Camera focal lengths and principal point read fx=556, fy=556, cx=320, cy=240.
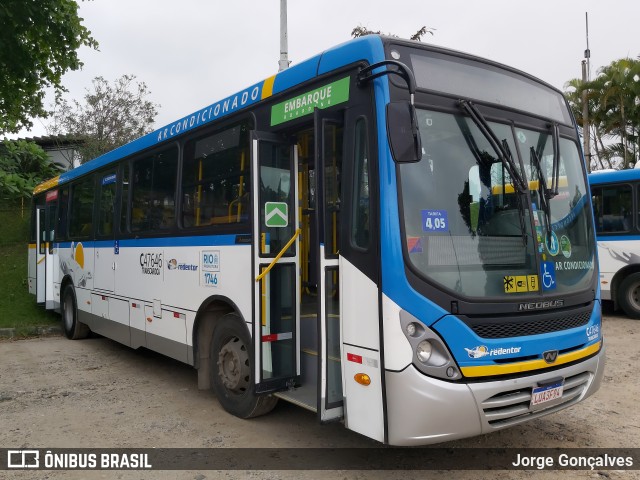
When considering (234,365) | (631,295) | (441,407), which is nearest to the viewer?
(441,407)

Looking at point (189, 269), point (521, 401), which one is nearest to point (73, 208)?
point (189, 269)

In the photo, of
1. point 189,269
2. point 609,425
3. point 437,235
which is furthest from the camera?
point 189,269

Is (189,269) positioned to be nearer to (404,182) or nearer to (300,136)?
(300,136)

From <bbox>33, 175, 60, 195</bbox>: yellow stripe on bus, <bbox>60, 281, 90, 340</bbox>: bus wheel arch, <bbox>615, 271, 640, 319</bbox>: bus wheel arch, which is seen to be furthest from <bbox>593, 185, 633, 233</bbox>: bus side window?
<bbox>33, 175, 60, 195</bbox>: yellow stripe on bus

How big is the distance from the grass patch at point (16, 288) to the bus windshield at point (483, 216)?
923 centimetres

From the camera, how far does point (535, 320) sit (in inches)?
152

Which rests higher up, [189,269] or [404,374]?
[189,269]

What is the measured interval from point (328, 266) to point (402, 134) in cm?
109

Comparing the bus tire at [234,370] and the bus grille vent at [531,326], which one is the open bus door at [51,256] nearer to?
the bus tire at [234,370]

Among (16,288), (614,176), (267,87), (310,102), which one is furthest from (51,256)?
(614,176)

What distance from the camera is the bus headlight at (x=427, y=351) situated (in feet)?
11.4

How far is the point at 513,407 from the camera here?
12.2ft

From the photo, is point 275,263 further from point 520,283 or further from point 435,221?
point 520,283

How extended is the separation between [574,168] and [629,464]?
7.71ft
